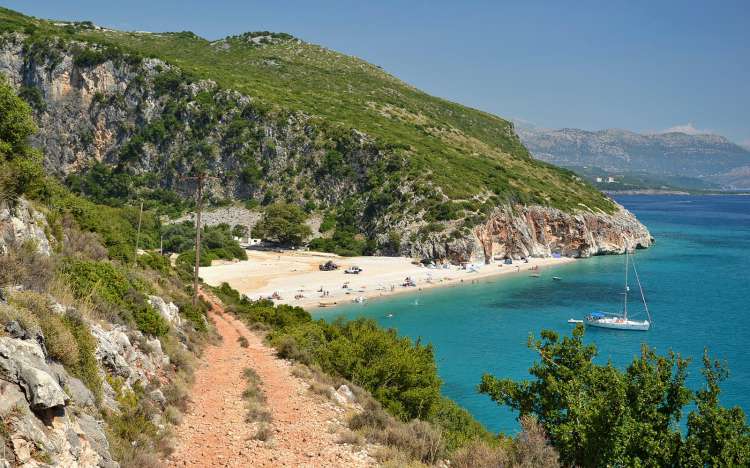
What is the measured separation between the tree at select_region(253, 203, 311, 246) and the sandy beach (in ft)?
13.4

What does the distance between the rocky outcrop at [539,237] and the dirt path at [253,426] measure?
64.0 m

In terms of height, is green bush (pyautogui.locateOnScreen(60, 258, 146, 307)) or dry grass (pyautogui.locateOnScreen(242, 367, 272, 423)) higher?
green bush (pyautogui.locateOnScreen(60, 258, 146, 307))

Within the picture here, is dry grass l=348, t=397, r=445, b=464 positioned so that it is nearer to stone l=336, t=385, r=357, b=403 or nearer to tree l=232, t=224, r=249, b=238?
stone l=336, t=385, r=357, b=403

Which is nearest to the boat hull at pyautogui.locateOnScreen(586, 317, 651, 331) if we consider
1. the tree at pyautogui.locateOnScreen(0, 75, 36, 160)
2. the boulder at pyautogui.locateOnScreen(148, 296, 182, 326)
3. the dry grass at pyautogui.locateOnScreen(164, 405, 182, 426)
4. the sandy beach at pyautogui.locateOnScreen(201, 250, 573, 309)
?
the sandy beach at pyautogui.locateOnScreen(201, 250, 573, 309)

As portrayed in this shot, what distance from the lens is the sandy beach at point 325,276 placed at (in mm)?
59856

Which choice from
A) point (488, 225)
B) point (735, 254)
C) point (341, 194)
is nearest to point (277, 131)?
point (341, 194)

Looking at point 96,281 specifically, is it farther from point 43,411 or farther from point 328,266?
point 328,266

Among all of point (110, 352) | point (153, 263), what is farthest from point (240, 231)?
point (110, 352)

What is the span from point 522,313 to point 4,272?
50.2 metres

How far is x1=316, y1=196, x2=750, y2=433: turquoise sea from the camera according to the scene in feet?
124

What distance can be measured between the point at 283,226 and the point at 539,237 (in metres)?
43.1

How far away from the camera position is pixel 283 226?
86625 millimetres

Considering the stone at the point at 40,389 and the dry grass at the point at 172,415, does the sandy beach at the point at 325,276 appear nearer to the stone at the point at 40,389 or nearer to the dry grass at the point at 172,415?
the dry grass at the point at 172,415

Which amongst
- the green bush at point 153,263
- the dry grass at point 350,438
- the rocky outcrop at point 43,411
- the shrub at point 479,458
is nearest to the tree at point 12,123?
the green bush at point 153,263
